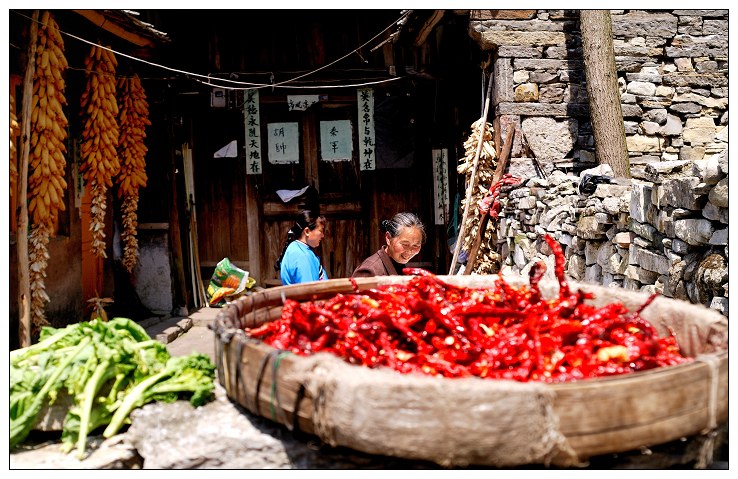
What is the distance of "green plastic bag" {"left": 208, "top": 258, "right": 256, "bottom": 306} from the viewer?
938 centimetres

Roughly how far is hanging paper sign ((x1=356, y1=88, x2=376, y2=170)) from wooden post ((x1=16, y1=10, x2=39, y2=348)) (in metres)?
5.10

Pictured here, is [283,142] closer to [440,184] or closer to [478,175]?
[440,184]

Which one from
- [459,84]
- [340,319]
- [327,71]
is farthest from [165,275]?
[340,319]

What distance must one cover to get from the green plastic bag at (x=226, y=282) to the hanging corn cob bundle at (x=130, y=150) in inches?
56.5

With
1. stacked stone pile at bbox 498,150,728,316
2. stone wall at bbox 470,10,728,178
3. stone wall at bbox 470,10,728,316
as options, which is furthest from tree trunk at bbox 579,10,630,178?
stacked stone pile at bbox 498,150,728,316

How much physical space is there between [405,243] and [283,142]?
19.2 ft

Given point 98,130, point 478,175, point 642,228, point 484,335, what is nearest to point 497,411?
point 484,335

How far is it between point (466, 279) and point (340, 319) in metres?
0.88

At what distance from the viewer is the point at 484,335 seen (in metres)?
2.35

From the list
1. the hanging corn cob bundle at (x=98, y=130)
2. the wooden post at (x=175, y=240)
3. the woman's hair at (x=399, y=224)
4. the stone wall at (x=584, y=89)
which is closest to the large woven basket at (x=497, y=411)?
the woman's hair at (x=399, y=224)

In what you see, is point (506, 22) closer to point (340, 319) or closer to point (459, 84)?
point (459, 84)

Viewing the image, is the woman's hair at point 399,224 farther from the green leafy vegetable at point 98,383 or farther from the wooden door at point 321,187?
the wooden door at point 321,187

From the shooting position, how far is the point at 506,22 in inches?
310

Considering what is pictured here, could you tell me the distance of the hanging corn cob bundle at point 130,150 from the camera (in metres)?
7.77
